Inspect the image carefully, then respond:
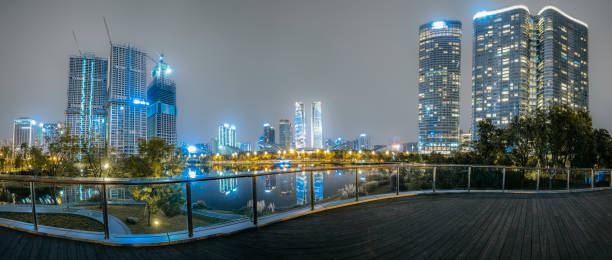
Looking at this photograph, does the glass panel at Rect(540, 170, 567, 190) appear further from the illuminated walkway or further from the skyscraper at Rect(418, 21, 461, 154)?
the skyscraper at Rect(418, 21, 461, 154)

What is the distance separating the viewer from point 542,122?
54.2ft

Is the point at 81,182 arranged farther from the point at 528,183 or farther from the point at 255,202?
the point at 528,183

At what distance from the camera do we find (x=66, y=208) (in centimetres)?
480

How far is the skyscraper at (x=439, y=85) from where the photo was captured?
122312mm

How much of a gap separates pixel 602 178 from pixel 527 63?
125m

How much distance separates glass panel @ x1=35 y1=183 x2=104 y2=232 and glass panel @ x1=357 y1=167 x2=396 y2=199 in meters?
4.81

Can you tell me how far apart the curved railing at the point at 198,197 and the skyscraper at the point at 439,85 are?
126 m

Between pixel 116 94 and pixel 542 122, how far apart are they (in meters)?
161

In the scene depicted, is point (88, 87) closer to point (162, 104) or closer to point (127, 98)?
point (127, 98)

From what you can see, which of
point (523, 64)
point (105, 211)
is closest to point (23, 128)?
point (105, 211)

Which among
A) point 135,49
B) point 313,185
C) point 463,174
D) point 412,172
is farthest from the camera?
point 135,49

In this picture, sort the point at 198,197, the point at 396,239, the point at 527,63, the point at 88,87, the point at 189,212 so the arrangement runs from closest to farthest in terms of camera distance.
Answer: the point at 396,239 < the point at 189,212 < the point at 198,197 < the point at 527,63 < the point at 88,87

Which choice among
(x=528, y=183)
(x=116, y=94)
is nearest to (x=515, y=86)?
(x=528, y=183)

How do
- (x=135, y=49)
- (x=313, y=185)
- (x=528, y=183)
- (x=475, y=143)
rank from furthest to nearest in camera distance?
(x=135, y=49) < (x=475, y=143) < (x=528, y=183) < (x=313, y=185)
